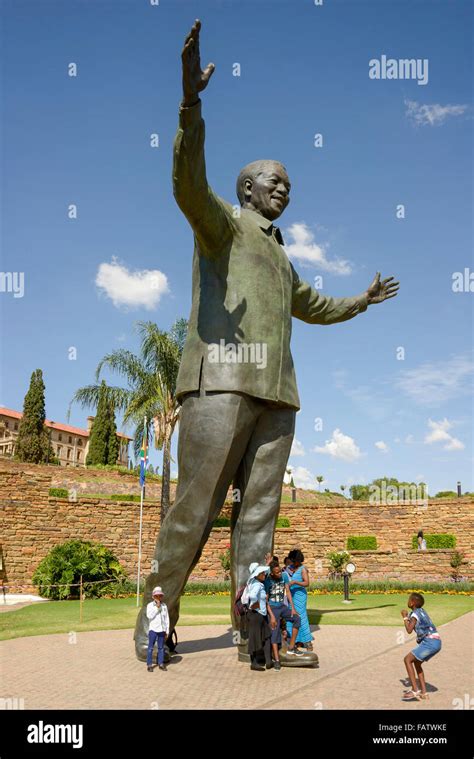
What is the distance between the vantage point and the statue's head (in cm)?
606

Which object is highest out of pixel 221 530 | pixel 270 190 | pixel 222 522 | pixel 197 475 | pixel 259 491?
pixel 270 190

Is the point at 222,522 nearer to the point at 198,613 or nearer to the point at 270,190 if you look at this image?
the point at 198,613

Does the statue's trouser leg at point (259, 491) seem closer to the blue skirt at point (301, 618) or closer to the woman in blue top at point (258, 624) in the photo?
the woman in blue top at point (258, 624)

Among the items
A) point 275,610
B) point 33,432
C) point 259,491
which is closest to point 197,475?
point 259,491

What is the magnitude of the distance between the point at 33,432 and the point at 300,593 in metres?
36.6

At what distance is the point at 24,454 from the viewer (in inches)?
1555

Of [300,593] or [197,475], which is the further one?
[300,593]

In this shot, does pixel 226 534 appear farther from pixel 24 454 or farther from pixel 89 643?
pixel 24 454

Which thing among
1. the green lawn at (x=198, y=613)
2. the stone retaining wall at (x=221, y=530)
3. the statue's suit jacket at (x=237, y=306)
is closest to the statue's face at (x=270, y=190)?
the statue's suit jacket at (x=237, y=306)

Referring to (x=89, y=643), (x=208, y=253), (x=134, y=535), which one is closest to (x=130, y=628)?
(x=89, y=643)

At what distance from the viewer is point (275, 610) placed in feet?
18.7

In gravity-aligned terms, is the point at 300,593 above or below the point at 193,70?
below

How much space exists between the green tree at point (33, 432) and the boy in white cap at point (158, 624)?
36.2 m
